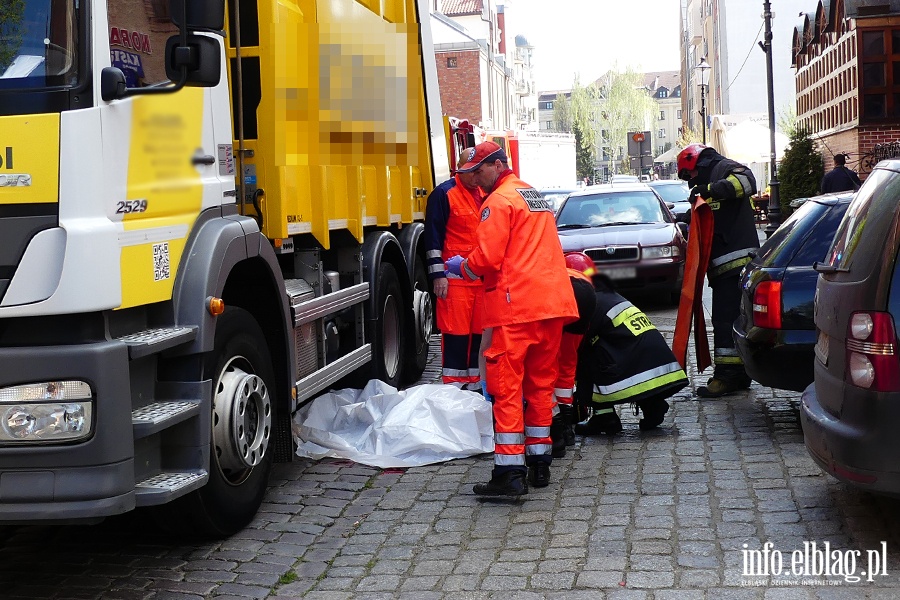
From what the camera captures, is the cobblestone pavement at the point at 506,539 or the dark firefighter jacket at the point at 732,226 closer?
the cobblestone pavement at the point at 506,539

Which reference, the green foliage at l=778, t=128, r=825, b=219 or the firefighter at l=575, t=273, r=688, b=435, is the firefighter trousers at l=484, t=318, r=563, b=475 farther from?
the green foliage at l=778, t=128, r=825, b=219

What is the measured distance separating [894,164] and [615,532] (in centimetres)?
200

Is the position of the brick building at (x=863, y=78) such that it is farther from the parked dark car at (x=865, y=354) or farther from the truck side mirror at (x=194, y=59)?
the truck side mirror at (x=194, y=59)

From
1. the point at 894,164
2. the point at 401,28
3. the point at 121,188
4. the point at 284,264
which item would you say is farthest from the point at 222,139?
the point at 401,28

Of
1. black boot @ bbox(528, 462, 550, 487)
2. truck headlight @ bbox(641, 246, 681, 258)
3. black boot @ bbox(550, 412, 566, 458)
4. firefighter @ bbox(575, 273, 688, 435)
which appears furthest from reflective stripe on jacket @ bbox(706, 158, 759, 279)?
truck headlight @ bbox(641, 246, 681, 258)

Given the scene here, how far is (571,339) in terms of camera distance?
22.4 ft

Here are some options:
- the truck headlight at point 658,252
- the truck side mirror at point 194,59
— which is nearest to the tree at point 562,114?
the truck headlight at point 658,252

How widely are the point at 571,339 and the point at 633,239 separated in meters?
7.90

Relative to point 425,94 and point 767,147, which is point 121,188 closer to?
point 425,94

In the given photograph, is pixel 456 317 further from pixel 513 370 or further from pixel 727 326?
pixel 513 370

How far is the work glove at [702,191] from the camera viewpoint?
27.2 ft

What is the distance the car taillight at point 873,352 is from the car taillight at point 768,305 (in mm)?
2170

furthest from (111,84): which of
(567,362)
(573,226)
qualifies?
(573,226)

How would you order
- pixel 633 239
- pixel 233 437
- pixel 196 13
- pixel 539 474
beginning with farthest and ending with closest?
pixel 633 239 → pixel 539 474 → pixel 233 437 → pixel 196 13
